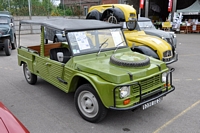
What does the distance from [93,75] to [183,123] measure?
73.0 inches

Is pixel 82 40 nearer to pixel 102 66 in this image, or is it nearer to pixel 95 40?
pixel 95 40

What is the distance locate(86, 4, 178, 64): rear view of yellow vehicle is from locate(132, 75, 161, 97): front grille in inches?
106

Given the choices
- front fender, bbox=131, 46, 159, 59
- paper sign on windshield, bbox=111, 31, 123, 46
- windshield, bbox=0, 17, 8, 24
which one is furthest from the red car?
windshield, bbox=0, 17, 8, 24

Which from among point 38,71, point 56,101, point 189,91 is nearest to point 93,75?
point 56,101

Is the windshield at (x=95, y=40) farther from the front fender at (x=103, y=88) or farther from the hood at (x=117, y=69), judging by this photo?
the front fender at (x=103, y=88)

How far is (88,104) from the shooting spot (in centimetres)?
365

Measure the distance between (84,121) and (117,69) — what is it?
116cm

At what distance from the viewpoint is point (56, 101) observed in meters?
4.65

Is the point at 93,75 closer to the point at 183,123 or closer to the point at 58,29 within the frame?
the point at 58,29

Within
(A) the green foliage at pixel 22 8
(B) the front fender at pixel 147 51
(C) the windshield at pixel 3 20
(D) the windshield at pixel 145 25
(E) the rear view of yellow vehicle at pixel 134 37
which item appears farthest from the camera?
(A) the green foliage at pixel 22 8

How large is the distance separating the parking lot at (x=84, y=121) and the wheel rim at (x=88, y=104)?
0.18 meters

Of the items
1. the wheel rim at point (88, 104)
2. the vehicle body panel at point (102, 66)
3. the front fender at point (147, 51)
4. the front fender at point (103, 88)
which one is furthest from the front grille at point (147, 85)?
the front fender at point (147, 51)

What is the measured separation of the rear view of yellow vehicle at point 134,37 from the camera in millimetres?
6688

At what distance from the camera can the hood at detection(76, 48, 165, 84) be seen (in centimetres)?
325
